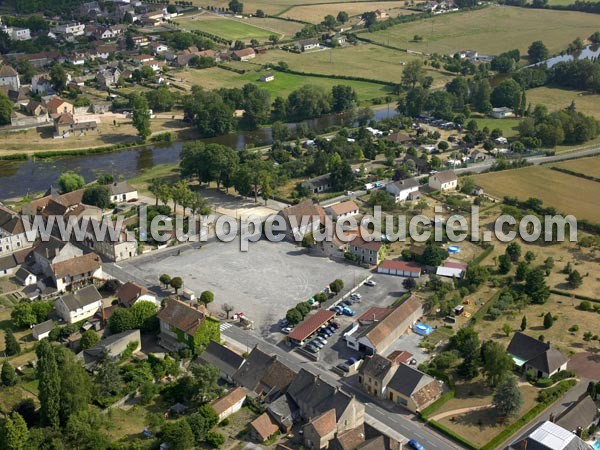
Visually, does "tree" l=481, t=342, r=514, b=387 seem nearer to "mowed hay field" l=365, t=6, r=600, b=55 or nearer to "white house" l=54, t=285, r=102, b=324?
"white house" l=54, t=285, r=102, b=324

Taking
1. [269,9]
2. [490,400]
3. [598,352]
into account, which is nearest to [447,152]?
[598,352]

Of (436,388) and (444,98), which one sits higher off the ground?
(444,98)

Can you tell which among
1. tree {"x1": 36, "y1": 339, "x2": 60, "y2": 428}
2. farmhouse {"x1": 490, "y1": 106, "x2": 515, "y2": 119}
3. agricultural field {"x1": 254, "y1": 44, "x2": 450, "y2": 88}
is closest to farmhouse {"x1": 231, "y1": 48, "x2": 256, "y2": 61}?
agricultural field {"x1": 254, "y1": 44, "x2": 450, "y2": 88}

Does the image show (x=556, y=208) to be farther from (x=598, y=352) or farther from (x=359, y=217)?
(x=598, y=352)

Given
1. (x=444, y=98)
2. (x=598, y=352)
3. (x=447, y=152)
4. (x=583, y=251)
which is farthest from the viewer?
(x=444, y=98)

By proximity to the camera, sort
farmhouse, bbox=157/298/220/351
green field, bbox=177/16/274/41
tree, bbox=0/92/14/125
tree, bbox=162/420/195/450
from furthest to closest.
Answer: green field, bbox=177/16/274/41, tree, bbox=0/92/14/125, farmhouse, bbox=157/298/220/351, tree, bbox=162/420/195/450

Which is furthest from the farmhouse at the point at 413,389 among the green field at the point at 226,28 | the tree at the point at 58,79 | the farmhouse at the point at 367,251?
the green field at the point at 226,28

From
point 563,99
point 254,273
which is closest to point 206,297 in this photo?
point 254,273
